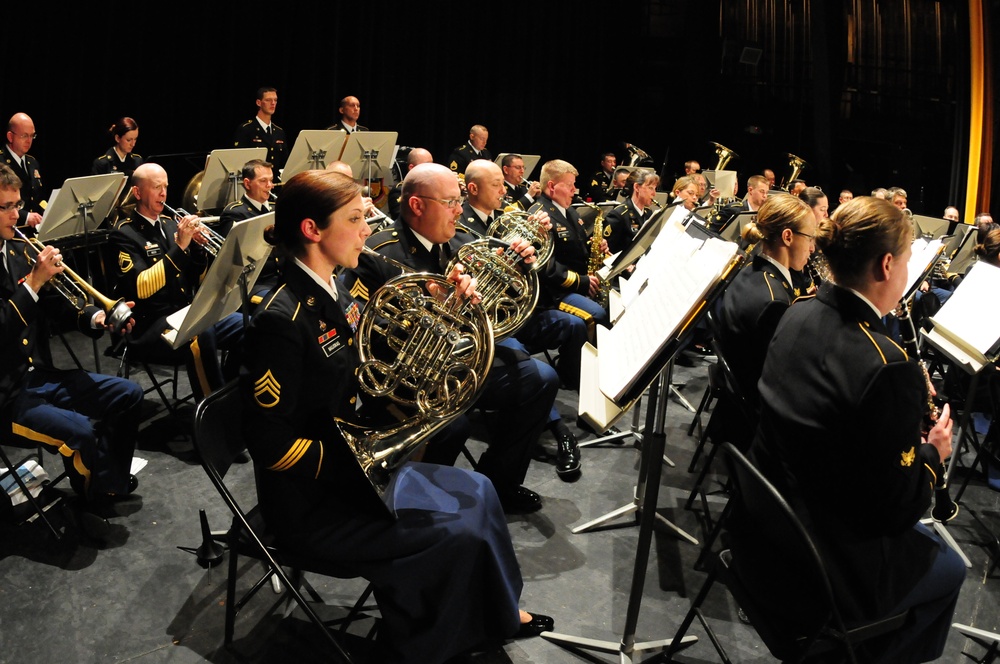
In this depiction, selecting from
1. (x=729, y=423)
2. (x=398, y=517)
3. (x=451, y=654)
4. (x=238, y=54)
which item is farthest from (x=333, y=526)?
(x=238, y=54)

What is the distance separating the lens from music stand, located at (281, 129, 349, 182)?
6.62 m

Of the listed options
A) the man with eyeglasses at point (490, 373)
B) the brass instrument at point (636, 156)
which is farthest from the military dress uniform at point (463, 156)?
the man with eyeglasses at point (490, 373)

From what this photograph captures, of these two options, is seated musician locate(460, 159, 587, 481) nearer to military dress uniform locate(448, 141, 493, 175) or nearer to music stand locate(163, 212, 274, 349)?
music stand locate(163, 212, 274, 349)

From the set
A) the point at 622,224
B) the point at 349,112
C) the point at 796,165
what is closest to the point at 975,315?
the point at 622,224

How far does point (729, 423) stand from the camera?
11.1 feet

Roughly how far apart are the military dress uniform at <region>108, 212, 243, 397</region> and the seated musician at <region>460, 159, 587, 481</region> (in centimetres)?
145

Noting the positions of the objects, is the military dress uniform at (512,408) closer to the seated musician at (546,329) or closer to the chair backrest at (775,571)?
the seated musician at (546,329)

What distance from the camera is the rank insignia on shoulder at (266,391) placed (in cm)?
210

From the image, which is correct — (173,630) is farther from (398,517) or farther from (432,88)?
(432,88)

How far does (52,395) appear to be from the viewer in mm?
3303

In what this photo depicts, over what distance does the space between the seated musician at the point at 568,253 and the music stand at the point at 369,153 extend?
2243 mm

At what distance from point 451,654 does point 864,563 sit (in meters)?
1.14

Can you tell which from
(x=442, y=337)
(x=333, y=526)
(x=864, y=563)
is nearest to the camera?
(x=864, y=563)

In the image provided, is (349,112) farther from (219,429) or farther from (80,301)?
(219,429)
